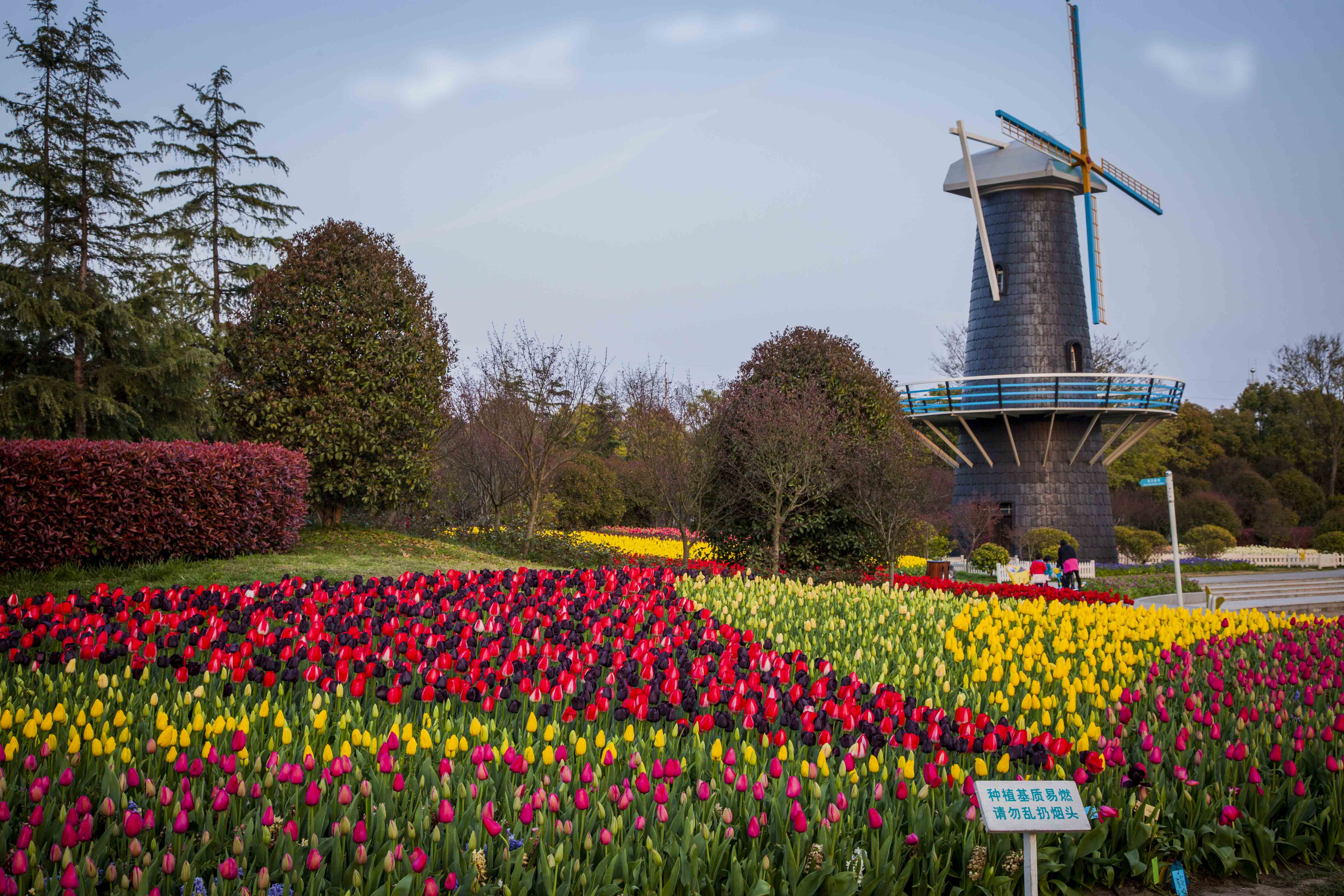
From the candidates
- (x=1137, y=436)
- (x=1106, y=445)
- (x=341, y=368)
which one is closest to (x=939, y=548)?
(x=1106, y=445)

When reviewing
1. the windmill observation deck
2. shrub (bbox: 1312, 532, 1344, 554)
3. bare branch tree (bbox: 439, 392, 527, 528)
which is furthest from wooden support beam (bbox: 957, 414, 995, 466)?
shrub (bbox: 1312, 532, 1344, 554)

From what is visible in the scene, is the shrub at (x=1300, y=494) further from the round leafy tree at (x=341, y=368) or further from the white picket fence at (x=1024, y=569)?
the round leafy tree at (x=341, y=368)

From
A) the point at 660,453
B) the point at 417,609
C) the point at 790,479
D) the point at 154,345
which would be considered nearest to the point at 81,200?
the point at 154,345

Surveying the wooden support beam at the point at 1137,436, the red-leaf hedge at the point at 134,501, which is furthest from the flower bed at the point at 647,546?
the wooden support beam at the point at 1137,436

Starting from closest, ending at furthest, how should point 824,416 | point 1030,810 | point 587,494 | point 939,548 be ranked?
1. point 1030,810
2. point 824,416
3. point 939,548
4. point 587,494

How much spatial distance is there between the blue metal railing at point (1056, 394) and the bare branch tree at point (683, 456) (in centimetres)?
880

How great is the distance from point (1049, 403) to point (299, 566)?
20950mm

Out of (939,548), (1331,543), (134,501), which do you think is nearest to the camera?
(134,501)

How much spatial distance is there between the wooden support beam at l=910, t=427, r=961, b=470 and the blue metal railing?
108 cm

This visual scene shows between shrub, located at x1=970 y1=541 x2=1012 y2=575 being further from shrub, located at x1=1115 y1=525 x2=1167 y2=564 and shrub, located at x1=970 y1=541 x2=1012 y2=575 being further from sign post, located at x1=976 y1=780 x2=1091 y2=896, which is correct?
sign post, located at x1=976 y1=780 x2=1091 y2=896

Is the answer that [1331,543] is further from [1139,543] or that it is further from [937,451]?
[937,451]

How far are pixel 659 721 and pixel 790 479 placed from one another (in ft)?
33.0

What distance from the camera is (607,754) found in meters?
3.98

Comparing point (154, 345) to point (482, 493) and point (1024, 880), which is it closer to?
point (482, 493)
